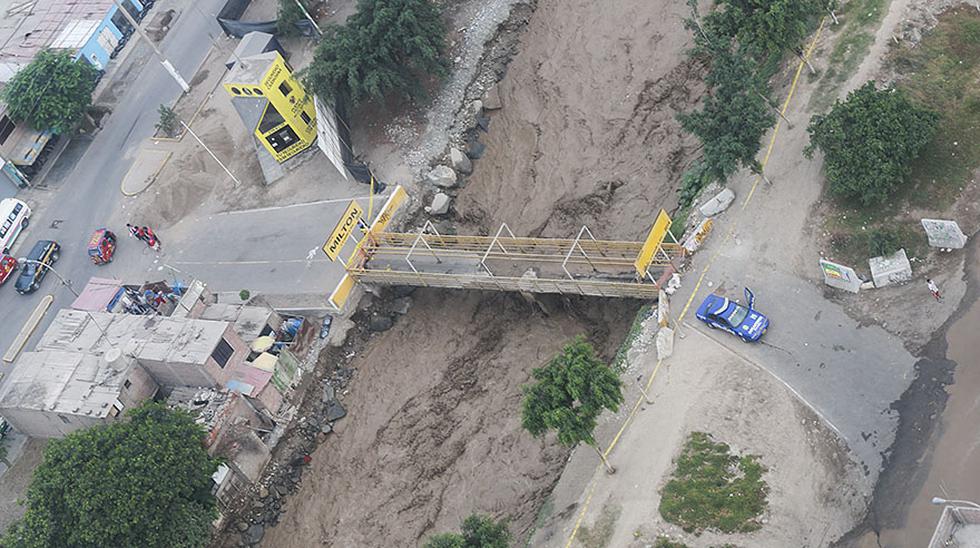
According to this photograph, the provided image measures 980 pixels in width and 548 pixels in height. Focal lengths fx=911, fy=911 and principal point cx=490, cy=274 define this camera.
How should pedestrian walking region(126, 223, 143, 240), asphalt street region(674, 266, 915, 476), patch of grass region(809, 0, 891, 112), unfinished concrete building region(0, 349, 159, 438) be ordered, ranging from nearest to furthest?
asphalt street region(674, 266, 915, 476) → unfinished concrete building region(0, 349, 159, 438) → patch of grass region(809, 0, 891, 112) → pedestrian walking region(126, 223, 143, 240)

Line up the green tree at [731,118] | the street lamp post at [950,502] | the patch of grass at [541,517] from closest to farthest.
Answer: the street lamp post at [950,502] < the patch of grass at [541,517] < the green tree at [731,118]

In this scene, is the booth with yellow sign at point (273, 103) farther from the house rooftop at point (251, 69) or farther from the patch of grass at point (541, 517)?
the patch of grass at point (541, 517)

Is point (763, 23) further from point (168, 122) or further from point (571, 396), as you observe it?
point (168, 122)

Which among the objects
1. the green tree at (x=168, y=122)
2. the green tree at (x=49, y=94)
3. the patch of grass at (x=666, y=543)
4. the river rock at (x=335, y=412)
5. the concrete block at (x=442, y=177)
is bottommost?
the patch of grass at (x=666, y=543)

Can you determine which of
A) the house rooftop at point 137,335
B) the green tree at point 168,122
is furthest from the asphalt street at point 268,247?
the green tree at point 168,122

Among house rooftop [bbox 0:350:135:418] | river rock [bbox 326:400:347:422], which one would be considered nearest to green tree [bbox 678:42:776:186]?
river rock [bbox 326:400:347:422]

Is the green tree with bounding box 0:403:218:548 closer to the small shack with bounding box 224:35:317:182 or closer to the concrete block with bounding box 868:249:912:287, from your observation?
the small shack with bounding box 224:35:317:182

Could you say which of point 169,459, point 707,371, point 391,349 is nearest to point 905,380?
point 707,371
